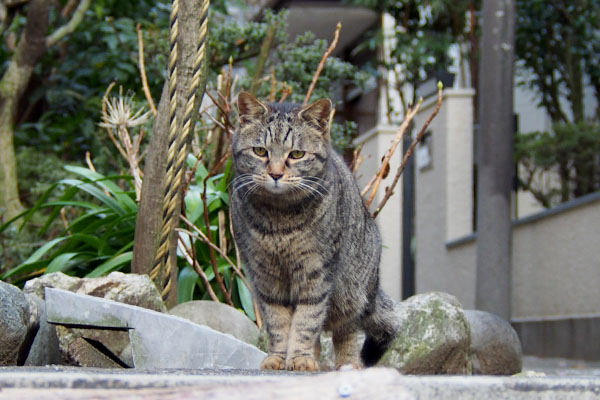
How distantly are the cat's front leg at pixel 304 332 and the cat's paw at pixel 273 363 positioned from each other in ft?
0.10

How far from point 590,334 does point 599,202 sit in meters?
1.25

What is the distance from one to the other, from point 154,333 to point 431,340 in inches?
55.5

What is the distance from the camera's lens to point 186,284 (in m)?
4.42

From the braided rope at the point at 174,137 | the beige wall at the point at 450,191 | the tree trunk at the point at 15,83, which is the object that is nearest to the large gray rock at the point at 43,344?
the braided rope at the point at 174,137

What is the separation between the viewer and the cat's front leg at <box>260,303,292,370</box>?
9.95ft

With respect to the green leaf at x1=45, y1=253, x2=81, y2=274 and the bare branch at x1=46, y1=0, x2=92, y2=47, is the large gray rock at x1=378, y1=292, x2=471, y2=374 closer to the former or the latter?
the green leaf at x1=45, y1=253, x2=81, y2=274

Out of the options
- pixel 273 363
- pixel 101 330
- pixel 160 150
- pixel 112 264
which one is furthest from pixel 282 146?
pixel 112 264

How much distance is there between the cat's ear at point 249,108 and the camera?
130 inches

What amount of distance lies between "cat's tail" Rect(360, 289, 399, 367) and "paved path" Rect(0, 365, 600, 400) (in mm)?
1957

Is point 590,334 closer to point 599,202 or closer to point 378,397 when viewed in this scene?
point 599,202

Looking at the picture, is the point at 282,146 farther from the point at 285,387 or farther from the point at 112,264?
the point at 285,387

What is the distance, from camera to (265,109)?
10.8ft

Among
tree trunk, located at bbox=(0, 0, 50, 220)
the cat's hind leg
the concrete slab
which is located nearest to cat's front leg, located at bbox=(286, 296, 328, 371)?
the concrete slab

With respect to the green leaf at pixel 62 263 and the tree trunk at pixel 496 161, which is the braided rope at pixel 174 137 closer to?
the green leaf at pixel 62 263
